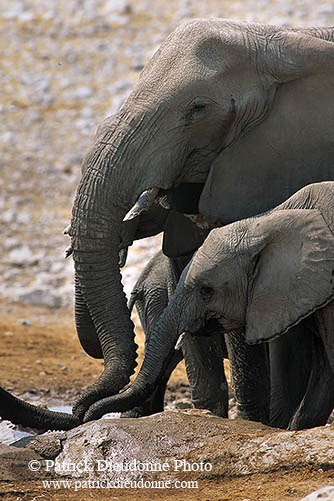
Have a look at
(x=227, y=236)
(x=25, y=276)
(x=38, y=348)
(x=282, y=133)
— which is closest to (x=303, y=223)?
(x=227, y=236)

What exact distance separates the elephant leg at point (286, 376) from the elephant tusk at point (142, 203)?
1095mm

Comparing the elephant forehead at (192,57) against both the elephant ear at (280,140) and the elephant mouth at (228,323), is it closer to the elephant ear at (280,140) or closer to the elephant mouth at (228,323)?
the elephant ear at (280,140)

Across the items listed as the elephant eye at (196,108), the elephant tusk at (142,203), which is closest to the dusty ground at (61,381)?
the elephant tusk at (142,203)

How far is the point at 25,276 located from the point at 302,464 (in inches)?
250

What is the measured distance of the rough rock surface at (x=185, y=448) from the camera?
14.9 feet

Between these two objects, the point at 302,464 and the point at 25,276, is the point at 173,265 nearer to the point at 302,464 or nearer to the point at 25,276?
the point at 302,464

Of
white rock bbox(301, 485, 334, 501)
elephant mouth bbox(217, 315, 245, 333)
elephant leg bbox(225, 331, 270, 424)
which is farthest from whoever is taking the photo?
elephant leg bbox(225, 331, 270, 424)

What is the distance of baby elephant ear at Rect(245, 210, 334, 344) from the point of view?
491 centimetres

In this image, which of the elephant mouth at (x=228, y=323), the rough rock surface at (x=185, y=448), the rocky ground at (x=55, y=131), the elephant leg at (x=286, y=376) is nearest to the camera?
the rough rock surface at (x=185, y=448)

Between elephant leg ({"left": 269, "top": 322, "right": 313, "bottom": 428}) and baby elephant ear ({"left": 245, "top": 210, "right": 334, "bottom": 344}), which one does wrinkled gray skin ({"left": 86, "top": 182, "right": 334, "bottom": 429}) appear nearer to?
baby elephant ear ({"left": 245, "top": 210, "right": 334, "bottom": 344})

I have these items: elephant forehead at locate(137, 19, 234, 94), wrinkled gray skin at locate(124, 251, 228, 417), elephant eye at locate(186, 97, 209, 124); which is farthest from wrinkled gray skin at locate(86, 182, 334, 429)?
wrinkled gray skin at locate(124, 251, 228, 417)

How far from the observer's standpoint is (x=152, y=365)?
5.02 meters

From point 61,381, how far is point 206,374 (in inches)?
71.3

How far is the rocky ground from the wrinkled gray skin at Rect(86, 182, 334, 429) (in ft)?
6.63
